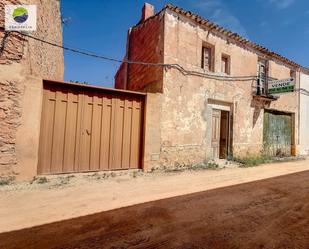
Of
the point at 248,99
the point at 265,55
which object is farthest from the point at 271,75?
the point at 248,99

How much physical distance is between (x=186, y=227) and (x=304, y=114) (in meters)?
15.1

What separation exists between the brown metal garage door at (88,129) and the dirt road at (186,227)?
302 cm

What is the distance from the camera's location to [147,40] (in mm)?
9781

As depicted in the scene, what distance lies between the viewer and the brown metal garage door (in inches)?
235

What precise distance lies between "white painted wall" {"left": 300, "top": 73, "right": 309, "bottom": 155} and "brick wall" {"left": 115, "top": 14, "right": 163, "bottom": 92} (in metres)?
11.0

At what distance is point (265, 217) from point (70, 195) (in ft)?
11.8

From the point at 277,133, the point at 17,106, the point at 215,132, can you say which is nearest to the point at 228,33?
the point at 215,132

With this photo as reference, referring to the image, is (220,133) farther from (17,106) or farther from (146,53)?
(17,106)

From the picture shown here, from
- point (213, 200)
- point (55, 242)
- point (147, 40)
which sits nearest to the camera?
point (55, 242)

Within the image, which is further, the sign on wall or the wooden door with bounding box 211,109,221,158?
the sign on wall

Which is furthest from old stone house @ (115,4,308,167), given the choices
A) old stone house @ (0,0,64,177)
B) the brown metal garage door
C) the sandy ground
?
old stone house @ (0,0,64,177)

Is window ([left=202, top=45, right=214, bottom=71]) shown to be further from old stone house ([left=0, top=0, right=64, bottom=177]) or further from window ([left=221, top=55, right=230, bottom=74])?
old stone house ([left=0, top=0, right=64, bottom=177])

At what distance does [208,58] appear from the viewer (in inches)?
398

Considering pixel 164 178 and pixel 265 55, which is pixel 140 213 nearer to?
pixel 164 178
